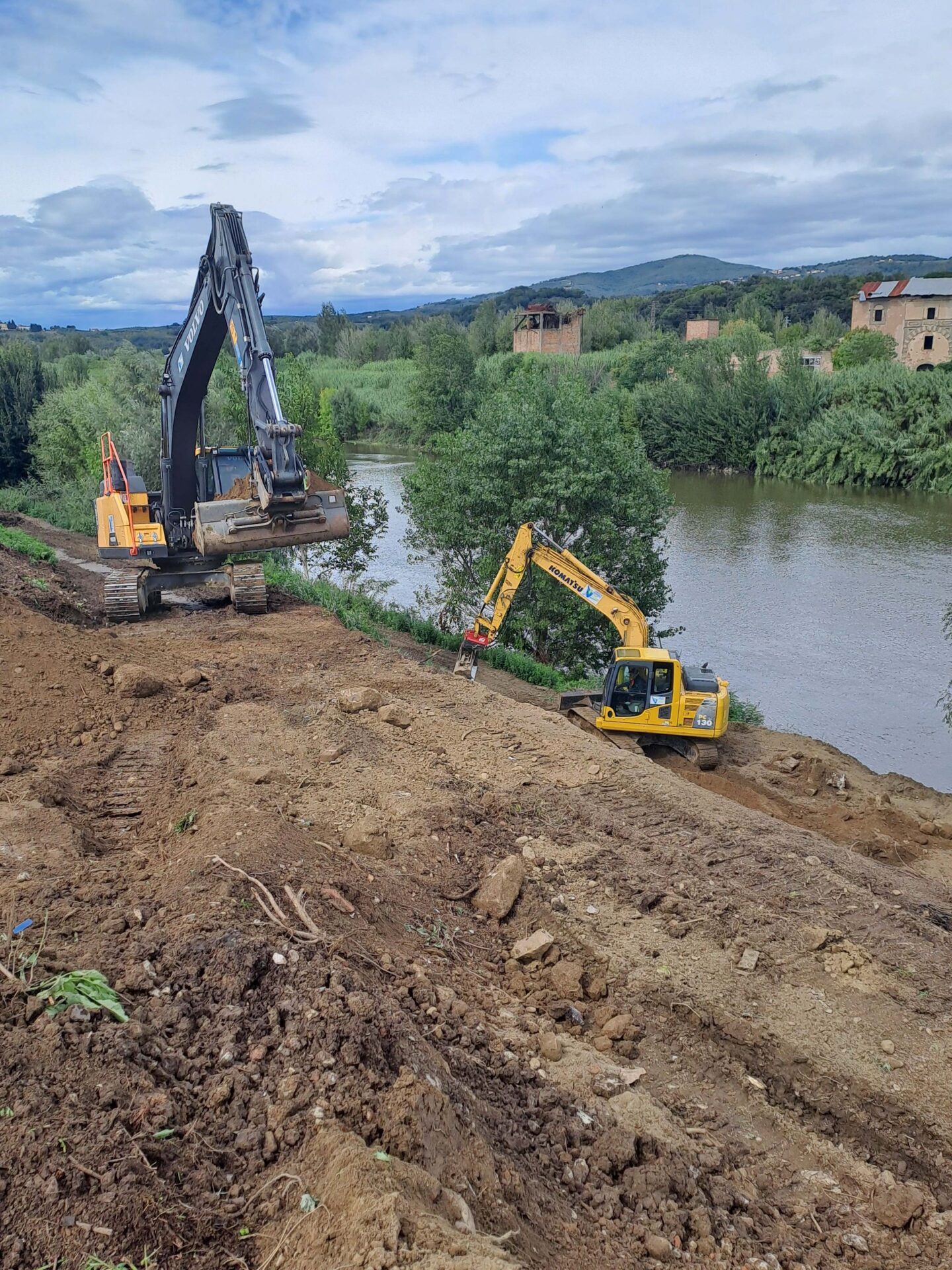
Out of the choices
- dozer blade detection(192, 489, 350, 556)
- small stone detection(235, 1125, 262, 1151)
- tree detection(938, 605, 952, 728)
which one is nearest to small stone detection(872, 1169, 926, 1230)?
small stone detection(235, 1125, 262, 1151)

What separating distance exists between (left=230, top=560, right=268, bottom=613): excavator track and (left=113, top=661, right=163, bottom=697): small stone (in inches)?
173

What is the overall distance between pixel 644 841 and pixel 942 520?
114ft

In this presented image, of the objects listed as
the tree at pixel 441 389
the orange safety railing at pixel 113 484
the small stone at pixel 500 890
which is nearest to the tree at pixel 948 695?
the small stone at pixel 500 890

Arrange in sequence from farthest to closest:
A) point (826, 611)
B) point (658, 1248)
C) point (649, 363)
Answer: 1. point (649, 363)
2. point (826, 611)
3. point (658, 1248)

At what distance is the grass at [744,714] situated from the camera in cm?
1842

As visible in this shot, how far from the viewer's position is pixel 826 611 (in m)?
26.2

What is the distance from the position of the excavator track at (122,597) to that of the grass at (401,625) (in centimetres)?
322

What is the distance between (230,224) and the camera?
12.1 metres

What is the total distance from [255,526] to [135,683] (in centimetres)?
342

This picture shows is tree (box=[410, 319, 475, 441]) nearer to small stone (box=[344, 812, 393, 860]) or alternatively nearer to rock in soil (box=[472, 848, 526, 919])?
small stone (box=[344, 812, 393, 860])

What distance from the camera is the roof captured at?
6738 centimetres

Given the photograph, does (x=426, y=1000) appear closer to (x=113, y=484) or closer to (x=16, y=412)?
(x=113, y=484)

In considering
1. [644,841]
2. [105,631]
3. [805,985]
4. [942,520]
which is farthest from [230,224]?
[942,520]

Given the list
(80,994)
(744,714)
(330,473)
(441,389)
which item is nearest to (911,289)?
(441,389)
